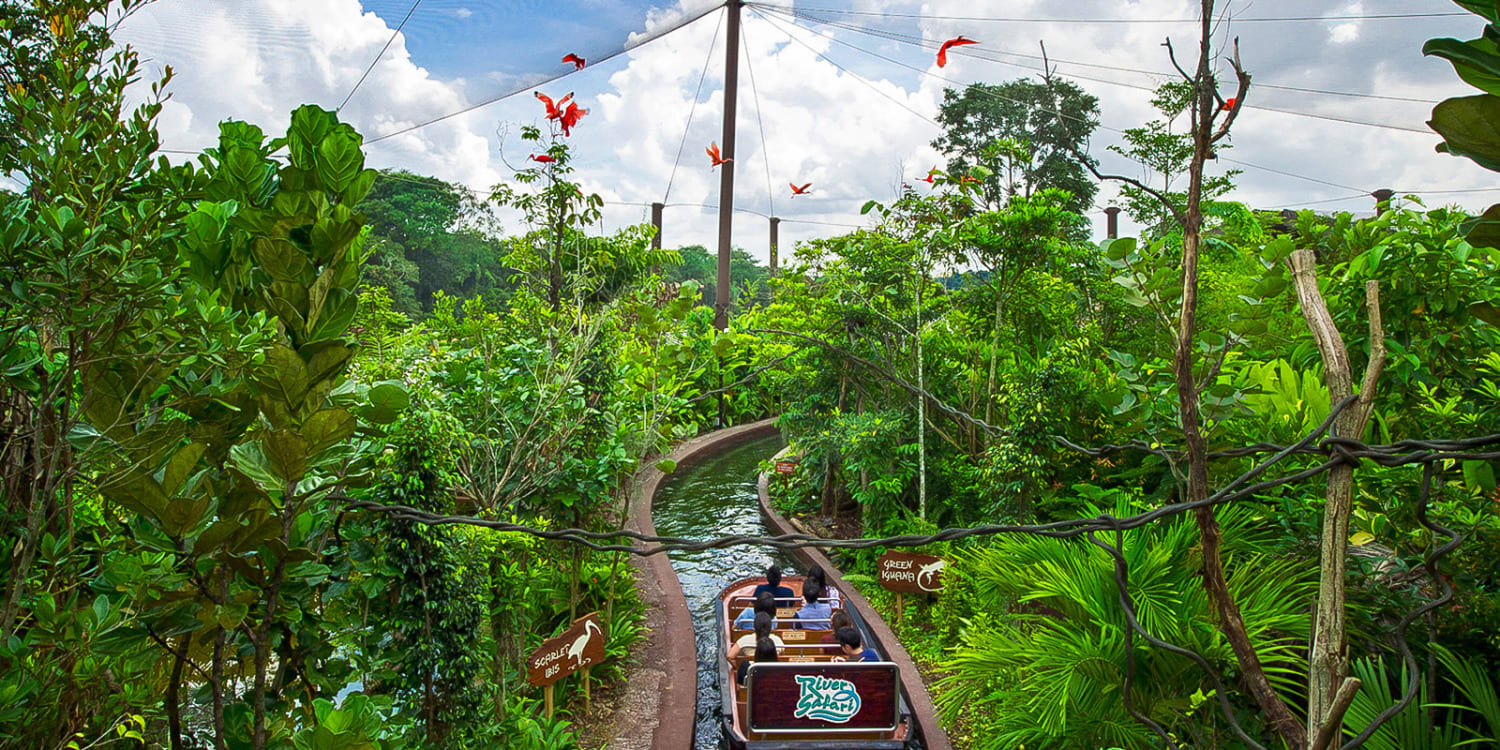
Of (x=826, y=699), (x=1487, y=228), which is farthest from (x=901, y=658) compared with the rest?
(x=1487, y=228)

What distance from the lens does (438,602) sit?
10.6 ft

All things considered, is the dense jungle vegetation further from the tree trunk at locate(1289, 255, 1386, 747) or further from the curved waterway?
the curved waterway

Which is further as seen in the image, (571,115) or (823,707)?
(571,115)

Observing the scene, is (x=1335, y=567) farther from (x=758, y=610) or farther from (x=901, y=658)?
(x=758, y=610)

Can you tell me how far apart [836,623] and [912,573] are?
2.37 ft

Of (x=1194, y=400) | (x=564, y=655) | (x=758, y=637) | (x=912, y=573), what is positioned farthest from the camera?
(x=912, y=573)

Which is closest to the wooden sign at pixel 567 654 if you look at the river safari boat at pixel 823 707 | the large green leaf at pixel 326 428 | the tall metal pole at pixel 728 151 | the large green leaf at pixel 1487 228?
the river safari boat at pixel 823 707

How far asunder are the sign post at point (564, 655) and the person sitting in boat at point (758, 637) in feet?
3.96

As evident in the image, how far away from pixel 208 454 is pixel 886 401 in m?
7.81

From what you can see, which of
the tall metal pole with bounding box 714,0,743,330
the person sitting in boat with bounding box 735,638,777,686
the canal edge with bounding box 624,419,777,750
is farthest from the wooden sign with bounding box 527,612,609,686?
the tall metal pole with bounding box 714,0,743,330

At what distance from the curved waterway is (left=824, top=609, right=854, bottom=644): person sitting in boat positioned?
3.16 feet

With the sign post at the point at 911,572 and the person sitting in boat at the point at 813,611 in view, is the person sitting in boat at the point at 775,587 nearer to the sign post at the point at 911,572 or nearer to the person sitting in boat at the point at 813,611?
the person sitting in boat at the point at 813,611

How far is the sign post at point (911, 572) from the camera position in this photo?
19.5ft

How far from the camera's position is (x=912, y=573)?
600 cm
